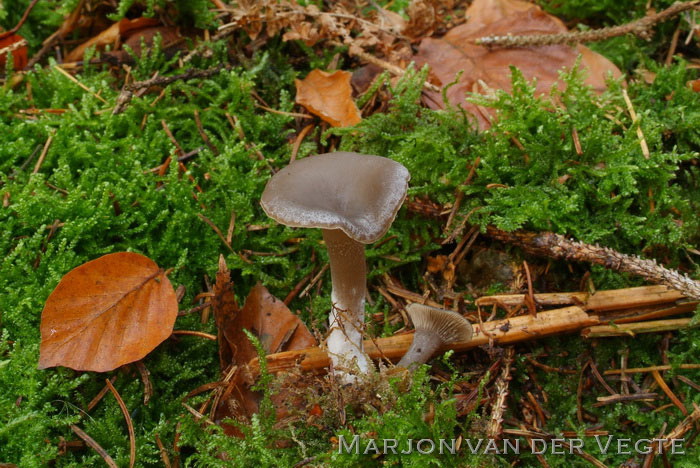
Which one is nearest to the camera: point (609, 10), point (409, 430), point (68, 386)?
point (409, 430)

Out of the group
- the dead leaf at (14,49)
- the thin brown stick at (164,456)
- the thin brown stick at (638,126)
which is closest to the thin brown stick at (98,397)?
the thin brown stick at (164,456)

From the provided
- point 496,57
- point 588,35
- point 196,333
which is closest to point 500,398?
point 196,333

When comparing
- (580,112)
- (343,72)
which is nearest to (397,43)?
(343,72)

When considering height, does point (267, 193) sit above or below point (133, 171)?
above

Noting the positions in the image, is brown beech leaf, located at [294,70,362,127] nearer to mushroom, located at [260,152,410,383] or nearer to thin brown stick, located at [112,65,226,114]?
thin brown stick, located at [112,65,226,114]

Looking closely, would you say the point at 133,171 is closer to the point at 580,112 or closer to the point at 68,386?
the point at 68,386

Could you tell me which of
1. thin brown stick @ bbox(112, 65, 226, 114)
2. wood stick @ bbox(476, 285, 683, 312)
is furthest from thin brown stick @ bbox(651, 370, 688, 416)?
thin brown stick @ bbox(112, 65, 226, 114)
